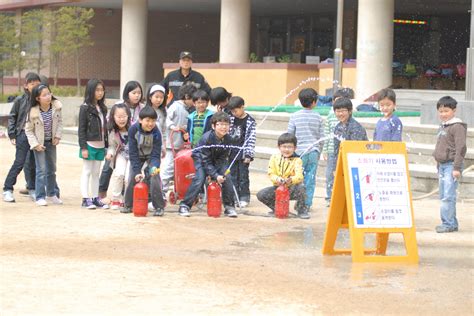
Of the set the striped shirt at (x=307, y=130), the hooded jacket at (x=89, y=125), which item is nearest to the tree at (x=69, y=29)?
the hooded jacket at (x=89, y=125)

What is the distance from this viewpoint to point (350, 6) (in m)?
39.3

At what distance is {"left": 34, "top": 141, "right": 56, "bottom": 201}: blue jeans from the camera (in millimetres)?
12867

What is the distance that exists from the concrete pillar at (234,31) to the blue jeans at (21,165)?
17.7 metres

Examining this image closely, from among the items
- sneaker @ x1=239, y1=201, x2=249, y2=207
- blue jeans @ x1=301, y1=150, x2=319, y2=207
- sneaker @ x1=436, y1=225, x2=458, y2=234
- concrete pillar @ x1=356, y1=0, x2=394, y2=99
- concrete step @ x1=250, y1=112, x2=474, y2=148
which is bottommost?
sneaker @ x1=436, y1=225, x2=458, y2=234

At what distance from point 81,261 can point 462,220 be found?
525 centimetres

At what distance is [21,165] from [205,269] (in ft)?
17.5

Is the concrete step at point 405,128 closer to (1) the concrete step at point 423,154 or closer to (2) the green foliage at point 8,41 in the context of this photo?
(1) the concrete step at point 423,154

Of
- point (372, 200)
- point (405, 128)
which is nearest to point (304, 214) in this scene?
point (372, 200)

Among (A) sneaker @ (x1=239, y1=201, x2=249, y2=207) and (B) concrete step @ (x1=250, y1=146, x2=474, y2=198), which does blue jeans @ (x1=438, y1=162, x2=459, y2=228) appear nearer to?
(A) sneaker @ (x1=239, y1=201, x2=249, y2=207)

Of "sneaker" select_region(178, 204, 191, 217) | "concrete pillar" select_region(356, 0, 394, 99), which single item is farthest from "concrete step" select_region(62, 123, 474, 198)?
"concrete pillar" select_region(356, 0, 394, 99)

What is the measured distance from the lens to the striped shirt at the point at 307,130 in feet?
42.3

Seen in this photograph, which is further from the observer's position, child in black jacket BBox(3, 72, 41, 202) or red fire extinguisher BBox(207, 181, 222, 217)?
child in black jacket BBox(3, 72, 41, 202)

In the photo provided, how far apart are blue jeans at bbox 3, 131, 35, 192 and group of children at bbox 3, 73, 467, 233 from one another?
15mm

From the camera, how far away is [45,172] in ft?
42.4
